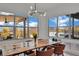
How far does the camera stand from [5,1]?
283 centimetres

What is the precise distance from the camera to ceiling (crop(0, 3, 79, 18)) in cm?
292

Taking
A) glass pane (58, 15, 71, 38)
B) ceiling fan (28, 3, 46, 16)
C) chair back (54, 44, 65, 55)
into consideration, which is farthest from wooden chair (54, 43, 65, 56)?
ceiling fan (28, 3, 46, 16)

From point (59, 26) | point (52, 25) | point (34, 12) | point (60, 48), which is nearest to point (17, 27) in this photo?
point (34, 12)

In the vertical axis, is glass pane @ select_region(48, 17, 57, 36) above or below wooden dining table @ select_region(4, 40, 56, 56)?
above

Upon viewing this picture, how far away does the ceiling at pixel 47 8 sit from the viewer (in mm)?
2919

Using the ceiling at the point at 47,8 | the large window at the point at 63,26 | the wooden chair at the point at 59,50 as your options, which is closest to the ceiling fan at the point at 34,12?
the ceiling at the point at 47,8

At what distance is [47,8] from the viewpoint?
3027 millimetres

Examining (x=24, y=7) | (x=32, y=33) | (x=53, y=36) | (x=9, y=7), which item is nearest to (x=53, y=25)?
(x=53, y=36)

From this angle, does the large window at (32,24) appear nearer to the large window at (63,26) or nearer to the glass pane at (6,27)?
the glass pane at (6,27)

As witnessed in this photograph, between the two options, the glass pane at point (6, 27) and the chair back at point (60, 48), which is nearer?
the glass pane at point (6, 27)

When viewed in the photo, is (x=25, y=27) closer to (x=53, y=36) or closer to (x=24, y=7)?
(x=24, y=7)

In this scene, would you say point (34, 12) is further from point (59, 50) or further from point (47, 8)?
point (59, 50)

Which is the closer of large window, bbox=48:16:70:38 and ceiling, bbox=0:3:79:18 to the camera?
ceiling, bbox=0:3:79:18

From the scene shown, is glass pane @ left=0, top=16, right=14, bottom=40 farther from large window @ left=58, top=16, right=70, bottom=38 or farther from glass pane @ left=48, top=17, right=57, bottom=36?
large window @ left=58, top=16, right=70, bottom=38
